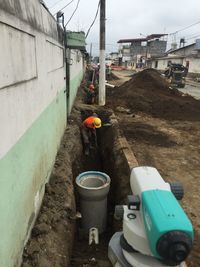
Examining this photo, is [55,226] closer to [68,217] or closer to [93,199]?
[68,217]

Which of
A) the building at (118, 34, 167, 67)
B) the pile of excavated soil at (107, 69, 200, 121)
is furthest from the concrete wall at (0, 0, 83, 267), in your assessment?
the building at (118, 34, 167, 67)

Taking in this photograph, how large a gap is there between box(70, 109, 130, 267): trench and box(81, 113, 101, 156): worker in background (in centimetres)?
26

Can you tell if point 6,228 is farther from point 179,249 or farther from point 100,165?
point 100,165

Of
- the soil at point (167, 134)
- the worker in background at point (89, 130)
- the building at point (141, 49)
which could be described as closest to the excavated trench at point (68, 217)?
the worker in background at point (89, 130)

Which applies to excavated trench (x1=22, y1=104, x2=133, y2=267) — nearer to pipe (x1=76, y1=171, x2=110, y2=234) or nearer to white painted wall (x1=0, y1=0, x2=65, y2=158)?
pipe (x1=76, y1=171, x2=110, y2=234)

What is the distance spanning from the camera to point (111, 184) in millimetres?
6312

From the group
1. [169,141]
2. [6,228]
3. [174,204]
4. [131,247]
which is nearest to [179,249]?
[174,204]

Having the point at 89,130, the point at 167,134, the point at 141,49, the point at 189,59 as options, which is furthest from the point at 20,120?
the point at 141,49

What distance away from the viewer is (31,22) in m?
3.33

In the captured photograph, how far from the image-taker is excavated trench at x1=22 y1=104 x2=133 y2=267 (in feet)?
10.9

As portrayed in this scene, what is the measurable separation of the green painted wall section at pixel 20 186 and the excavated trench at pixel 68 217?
0.86 feet

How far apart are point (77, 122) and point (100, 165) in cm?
157

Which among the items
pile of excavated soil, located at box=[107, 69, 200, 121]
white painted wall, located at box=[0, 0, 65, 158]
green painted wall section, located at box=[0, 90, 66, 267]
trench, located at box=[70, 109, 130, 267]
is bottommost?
trench, located at box=[70, 109, 130, 267]

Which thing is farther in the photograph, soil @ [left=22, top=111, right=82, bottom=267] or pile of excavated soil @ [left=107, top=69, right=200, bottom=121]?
pile of excavated soil @ [left=107, top=69, right=200, bottom=121]
